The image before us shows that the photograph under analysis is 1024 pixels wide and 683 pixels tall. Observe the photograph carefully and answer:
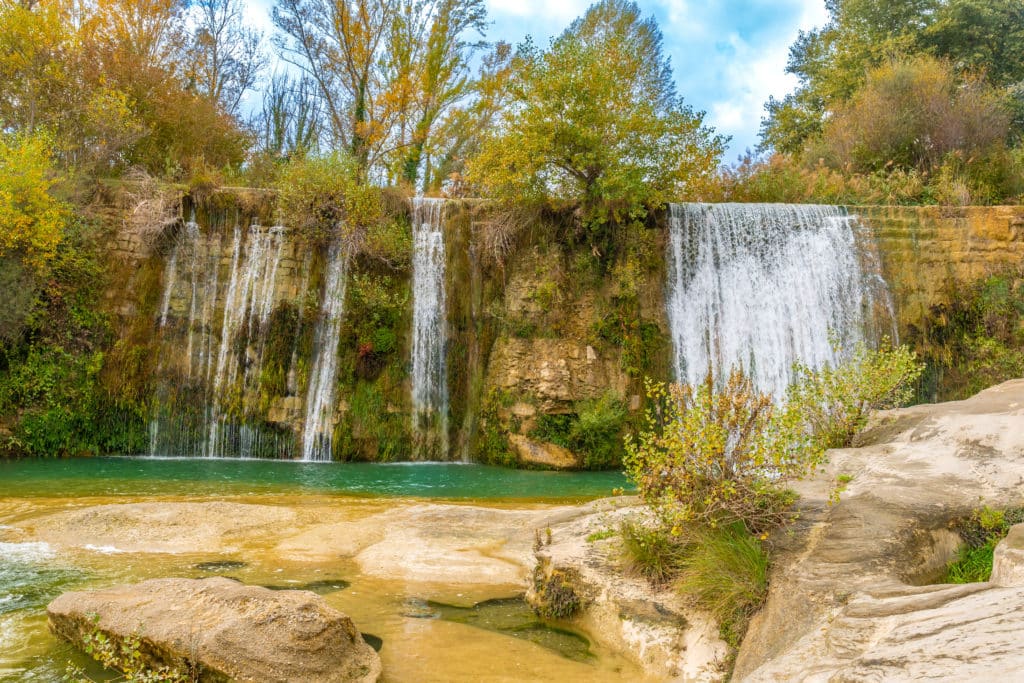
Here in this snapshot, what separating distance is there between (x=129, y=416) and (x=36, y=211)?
4.43 m

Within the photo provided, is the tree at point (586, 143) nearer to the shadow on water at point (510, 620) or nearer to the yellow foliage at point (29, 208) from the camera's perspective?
the yellow foliage at point (29, 208)

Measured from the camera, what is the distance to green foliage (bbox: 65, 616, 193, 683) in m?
3.80

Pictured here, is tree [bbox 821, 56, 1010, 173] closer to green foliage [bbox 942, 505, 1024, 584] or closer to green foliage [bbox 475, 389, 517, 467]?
green foliage [bbox 475, 389, 517, 467]

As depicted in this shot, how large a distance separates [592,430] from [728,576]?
10325 millimetres

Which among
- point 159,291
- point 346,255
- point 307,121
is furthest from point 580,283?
point 307,121

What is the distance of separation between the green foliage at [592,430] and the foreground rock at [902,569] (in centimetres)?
806

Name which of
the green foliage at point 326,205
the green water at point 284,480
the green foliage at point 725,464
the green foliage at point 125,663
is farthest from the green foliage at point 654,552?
the green foliage at point 326,205

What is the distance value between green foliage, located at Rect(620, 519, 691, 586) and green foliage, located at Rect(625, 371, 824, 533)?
123 mm

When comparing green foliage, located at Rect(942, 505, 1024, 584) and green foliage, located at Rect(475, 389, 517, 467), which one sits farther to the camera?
green foliage, located at Rect(475, 389, 517, 467)

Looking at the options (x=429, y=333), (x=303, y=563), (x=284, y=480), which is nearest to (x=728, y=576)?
(x=303, y=563)

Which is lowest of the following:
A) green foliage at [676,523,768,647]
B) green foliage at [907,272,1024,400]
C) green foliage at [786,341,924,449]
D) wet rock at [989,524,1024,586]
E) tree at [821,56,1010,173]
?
green foliage at [676,523,768,647]

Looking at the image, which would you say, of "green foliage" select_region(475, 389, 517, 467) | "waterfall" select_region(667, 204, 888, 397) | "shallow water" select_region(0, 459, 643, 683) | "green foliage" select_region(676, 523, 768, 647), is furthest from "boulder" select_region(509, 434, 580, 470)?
"green foliage" select_region(676, 523, 768, 647)

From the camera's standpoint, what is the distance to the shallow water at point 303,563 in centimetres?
432

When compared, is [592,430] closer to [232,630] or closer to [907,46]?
[232,630]
